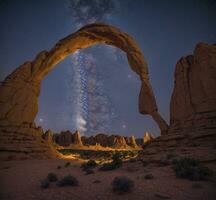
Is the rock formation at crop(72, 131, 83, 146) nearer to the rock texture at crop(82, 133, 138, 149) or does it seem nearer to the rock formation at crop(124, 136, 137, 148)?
the rock texture at crop(82, 133, 138, 149)

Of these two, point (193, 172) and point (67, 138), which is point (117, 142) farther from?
point (193, 172)

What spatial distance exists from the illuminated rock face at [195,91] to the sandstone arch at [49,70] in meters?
2.04

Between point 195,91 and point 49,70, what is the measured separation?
13.6m

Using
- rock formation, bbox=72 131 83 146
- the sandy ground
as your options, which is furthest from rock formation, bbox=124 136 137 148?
the sandy ground

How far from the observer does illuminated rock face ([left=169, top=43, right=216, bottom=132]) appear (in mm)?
10367

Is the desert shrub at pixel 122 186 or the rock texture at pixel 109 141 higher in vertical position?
the rock texture at pixel 109 141

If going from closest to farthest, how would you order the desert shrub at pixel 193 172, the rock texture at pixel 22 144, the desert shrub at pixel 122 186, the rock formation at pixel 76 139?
the desert shrub at pixel 122 186 → the desert shrub at pixel 193 172 → the rock texture at pixel 22 144 → the rock formation at pixel 76 139

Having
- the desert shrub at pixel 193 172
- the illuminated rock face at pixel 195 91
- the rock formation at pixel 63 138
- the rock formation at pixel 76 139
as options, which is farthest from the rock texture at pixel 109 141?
the desert shrub at pixel 193 172

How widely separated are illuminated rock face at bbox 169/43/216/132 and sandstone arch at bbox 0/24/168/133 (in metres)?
2.04

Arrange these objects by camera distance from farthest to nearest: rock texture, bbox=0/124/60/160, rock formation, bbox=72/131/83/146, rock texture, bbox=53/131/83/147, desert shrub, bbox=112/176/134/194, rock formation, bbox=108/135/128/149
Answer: rock formation, bbox=108/135/128/149, rock texture, bbox=53/131/83/147, rock formation, bbox=72/131/83/146, rock texture, bbox=0/124/60/160, desert shrub, bbox=112/176/134/194

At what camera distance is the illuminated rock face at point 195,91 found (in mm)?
10367

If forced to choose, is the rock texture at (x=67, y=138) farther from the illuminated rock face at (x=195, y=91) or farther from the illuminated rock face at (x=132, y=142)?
the illuminated rock face at (x=195, y=91)

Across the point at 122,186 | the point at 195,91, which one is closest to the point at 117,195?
the point at 122,186

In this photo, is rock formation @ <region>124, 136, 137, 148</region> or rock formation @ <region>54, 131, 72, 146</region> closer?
rock formation @ <region>54, 131, 72, 146</region>
